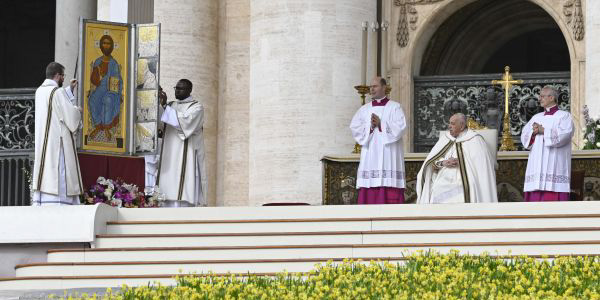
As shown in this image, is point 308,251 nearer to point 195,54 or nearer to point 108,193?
point 108,193

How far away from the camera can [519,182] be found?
747 inches

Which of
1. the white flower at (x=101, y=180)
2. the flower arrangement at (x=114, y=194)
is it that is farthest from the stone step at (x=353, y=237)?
the white flower at (x=101, y=180)

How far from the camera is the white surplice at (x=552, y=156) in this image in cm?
1756

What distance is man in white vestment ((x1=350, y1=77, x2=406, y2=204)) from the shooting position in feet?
60.7

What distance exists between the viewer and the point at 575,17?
21578 mm

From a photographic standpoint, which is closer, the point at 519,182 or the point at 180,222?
the point at 180,222

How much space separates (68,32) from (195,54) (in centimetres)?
210

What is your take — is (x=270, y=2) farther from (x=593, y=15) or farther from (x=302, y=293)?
(x=302, y=293)

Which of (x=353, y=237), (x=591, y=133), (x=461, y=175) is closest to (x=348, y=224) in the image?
Result: (x=353, y=237)

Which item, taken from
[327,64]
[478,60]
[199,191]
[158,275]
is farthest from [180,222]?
[478,60]

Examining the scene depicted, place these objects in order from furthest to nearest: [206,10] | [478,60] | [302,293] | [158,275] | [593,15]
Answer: [478,60]
[206,10]
[593,15]
[158,275]
[302,293]

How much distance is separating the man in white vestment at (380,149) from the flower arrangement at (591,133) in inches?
92.1

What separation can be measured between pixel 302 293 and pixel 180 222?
185 inches

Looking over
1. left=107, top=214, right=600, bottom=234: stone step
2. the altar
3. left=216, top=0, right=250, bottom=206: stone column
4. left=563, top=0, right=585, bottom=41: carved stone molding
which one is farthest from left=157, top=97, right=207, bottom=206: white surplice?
left=563, top=0, right=585, bottom=41: carved stone molding
